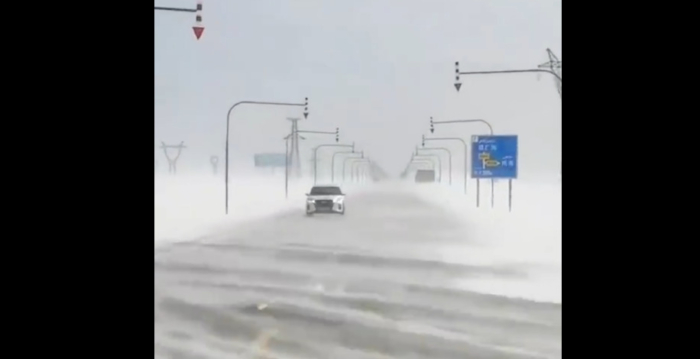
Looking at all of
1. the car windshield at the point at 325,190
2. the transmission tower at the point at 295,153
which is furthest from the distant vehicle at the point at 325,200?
the transmission tower at the point at 295,153

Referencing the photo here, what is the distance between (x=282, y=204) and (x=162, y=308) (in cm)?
71

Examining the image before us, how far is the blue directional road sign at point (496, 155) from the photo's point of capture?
298cm

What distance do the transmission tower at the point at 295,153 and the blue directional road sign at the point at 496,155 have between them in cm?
81

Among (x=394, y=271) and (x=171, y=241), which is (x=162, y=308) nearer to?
(x=171, y=241)

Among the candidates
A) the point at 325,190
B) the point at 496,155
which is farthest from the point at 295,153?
the point at 496,155

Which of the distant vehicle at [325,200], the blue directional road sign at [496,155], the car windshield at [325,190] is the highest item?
the blue directional road sign at [496,155]

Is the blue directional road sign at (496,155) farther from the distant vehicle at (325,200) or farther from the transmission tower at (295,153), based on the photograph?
the transmission tower at (295,153)

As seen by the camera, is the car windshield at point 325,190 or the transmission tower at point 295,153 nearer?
the transmission tower at point 295,153

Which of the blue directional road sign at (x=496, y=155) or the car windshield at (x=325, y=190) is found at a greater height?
the blue directional road sign at (x=496, y=155)

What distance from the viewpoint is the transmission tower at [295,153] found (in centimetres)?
291

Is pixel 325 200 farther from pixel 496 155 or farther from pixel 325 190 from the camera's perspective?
pixel 496 155

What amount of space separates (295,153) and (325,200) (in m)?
0.28

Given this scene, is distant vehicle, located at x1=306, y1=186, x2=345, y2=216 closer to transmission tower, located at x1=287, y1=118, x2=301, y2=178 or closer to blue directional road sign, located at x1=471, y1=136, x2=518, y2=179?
transmission tower, located at x1=287, y1=118, x2=301, y2=178

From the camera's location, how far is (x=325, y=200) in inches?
120
